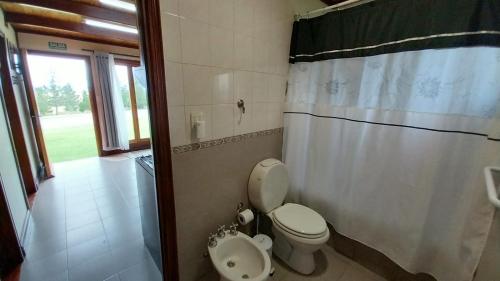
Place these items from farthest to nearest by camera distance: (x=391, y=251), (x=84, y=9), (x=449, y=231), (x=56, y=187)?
(x=56, y=187) → (x=84, y=9) → (x=391, y=251) → (x=449, y=231)

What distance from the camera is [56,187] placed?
2768 millimetres

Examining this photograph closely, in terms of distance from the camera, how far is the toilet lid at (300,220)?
1.33 metres

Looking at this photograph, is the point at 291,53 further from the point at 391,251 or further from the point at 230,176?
the point at 391,251

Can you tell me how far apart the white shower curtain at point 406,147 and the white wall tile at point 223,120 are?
62 cm

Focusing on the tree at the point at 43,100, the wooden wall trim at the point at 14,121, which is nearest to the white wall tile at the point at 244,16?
the wooden wall trim at the point at 14,121

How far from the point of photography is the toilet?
1326 millimetres

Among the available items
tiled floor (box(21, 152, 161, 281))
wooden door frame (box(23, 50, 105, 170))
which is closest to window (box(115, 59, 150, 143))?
wooden door frame (box(23, 50, 105, 170))

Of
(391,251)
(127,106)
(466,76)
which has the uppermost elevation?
(466,76)

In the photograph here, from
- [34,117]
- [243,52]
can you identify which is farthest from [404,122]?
[34,117]

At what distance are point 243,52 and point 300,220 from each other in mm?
1215

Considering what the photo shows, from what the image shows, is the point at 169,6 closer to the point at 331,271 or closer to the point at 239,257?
the point at 239,257

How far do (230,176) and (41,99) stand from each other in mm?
4556

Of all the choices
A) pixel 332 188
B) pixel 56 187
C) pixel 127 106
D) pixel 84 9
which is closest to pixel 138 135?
pixel 127 106

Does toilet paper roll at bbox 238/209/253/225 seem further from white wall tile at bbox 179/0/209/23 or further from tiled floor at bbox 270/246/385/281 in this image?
white wall tile at bbox 179/0/209/23
